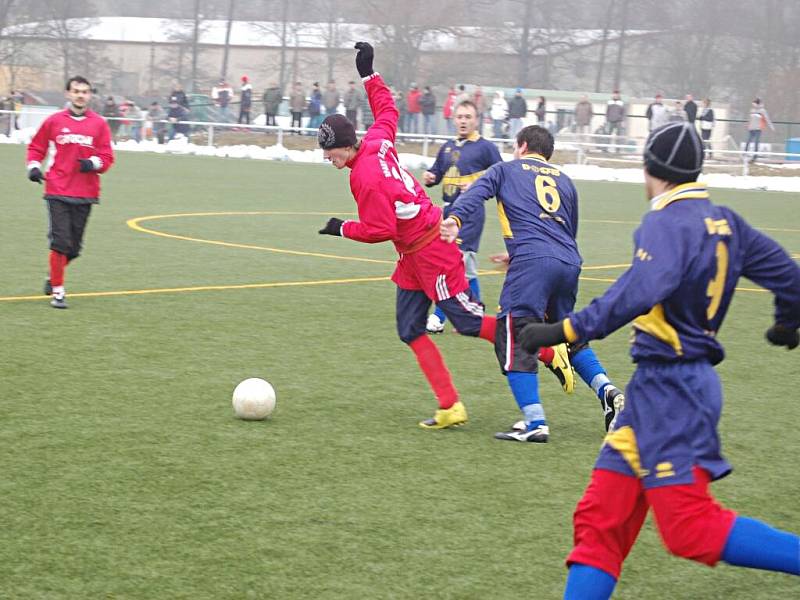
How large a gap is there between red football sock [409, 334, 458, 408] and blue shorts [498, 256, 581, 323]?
1.65 feet

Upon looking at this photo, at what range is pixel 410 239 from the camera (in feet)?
24.6

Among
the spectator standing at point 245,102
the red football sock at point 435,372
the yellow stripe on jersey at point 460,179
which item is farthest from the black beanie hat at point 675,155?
the spectator standing at point 245,102

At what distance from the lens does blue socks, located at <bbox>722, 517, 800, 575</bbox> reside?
408 centimetres

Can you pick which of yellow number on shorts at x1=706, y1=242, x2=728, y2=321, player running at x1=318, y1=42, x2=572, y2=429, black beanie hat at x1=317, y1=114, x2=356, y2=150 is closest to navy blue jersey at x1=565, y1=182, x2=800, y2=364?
yellow number on shorts at x1=706, y1=242, x2=728, y2=321

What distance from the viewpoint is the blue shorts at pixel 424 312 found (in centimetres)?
755

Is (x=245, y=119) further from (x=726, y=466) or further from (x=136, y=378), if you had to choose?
(x=726, y=466)

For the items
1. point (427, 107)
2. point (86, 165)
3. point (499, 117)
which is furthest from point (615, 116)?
point (86, 165)

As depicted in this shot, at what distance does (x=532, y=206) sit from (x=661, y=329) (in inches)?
132

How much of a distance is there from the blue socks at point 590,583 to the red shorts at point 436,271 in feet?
11.2

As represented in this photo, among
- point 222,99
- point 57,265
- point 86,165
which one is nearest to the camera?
point 86,165

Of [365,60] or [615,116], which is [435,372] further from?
[615,116]

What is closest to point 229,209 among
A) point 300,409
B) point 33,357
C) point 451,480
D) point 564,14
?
point 33,357

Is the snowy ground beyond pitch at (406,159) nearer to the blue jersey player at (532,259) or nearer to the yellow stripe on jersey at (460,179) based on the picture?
the yellow stripe on jersey at (460,179)

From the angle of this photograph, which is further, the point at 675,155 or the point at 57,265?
the point at 57,265
